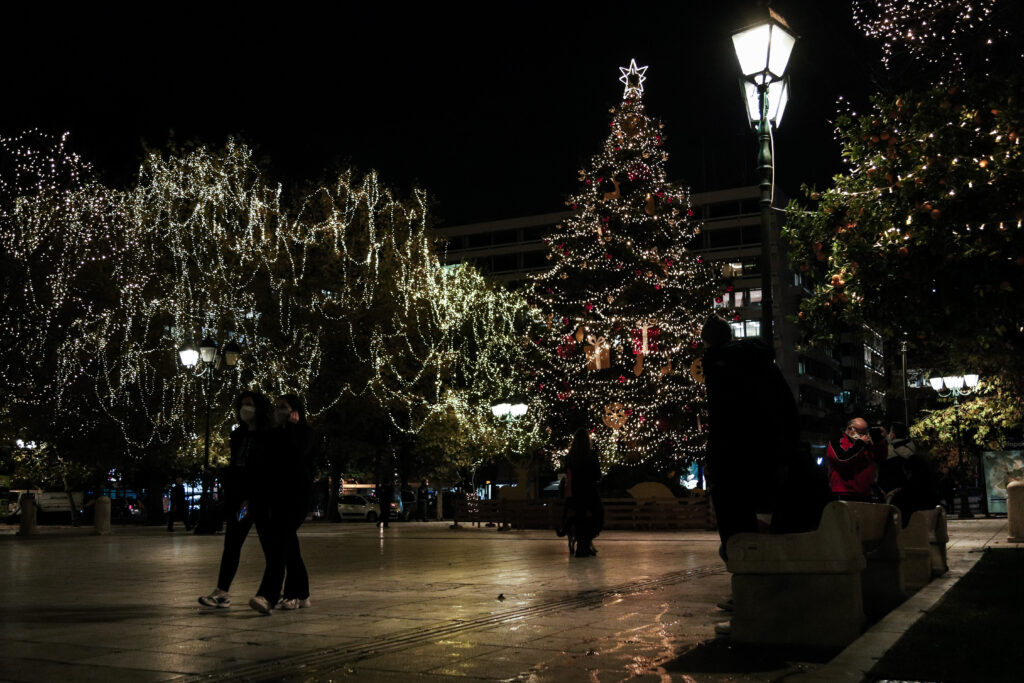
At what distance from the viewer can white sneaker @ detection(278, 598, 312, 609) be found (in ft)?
27.5

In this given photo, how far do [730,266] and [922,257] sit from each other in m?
63.5

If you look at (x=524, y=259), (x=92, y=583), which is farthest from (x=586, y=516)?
(x=524, y=259)

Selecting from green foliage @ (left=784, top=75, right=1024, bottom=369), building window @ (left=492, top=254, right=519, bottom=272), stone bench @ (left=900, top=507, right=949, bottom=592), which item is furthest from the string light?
building window @ (left=492, top=254, right=519, bottom=272)

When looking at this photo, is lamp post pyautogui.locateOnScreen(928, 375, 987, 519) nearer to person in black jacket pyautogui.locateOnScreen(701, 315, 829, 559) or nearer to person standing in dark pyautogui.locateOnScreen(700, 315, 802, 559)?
person in black jacket pyautogui.locateOnScreen(701, 315, 829, 559)

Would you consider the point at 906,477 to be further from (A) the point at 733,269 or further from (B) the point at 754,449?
(A) the point at 733,269

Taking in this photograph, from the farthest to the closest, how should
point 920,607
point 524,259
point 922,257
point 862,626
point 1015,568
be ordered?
point 524,259 < point 922,257 < point 1015,568 < point 920,607 < point 862,626

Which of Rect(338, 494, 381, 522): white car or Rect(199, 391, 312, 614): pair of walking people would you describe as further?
Rect(338, 494, 381, 522): white car

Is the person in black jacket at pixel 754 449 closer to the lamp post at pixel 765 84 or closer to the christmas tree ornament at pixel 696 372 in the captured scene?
the lamp post at pixel 765 84

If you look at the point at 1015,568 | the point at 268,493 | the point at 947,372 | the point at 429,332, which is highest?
the point at 429,332

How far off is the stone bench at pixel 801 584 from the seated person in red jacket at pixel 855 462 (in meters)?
4.05

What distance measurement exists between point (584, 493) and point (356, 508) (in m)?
36.4

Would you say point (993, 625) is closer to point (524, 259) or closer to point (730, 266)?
point (730, 266)

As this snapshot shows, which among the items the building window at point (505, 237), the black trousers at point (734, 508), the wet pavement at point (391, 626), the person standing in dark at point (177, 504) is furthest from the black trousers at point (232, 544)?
the building window at point (505, 237)

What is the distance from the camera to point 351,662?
5.92 m
